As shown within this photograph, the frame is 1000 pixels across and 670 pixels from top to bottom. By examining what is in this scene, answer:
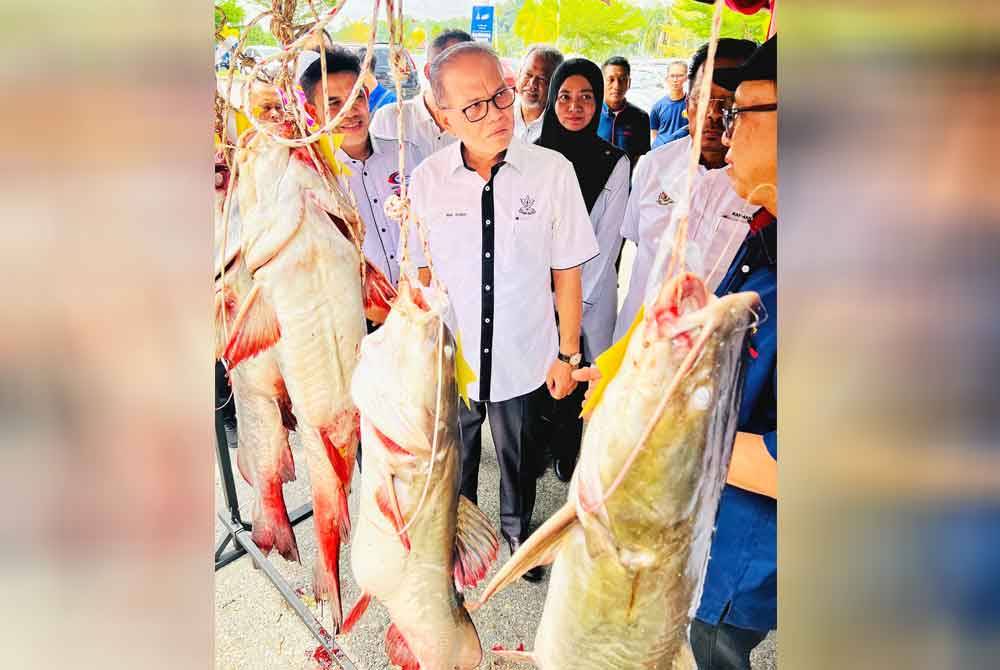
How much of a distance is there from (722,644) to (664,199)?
76 centimetres

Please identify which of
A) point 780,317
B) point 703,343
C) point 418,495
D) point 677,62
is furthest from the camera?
point 418,495

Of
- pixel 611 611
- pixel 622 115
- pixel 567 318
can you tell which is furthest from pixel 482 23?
pixel 611 611

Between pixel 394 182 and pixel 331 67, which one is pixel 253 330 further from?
pixel 331 67

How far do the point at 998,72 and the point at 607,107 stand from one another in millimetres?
774

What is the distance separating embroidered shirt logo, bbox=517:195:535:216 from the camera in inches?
51.7

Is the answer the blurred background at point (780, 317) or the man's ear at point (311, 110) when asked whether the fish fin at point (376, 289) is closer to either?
the man's ear at point (311, 110)

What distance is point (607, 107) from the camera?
1218 millimetres

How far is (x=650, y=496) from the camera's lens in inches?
42.2

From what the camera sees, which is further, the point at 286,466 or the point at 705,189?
the point at 286,466

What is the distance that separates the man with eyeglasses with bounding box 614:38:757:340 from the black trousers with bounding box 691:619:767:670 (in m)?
0.55

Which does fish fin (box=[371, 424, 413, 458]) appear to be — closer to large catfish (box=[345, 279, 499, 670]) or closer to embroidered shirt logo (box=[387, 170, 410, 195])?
large catfish (box=[345, 279, 499, 670])

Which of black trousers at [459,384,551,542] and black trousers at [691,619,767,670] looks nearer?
black trousers at [691,619,767,670]

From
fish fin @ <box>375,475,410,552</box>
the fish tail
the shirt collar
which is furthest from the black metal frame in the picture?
the shirt collar

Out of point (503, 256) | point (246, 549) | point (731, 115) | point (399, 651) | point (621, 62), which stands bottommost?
point (246, 549)
